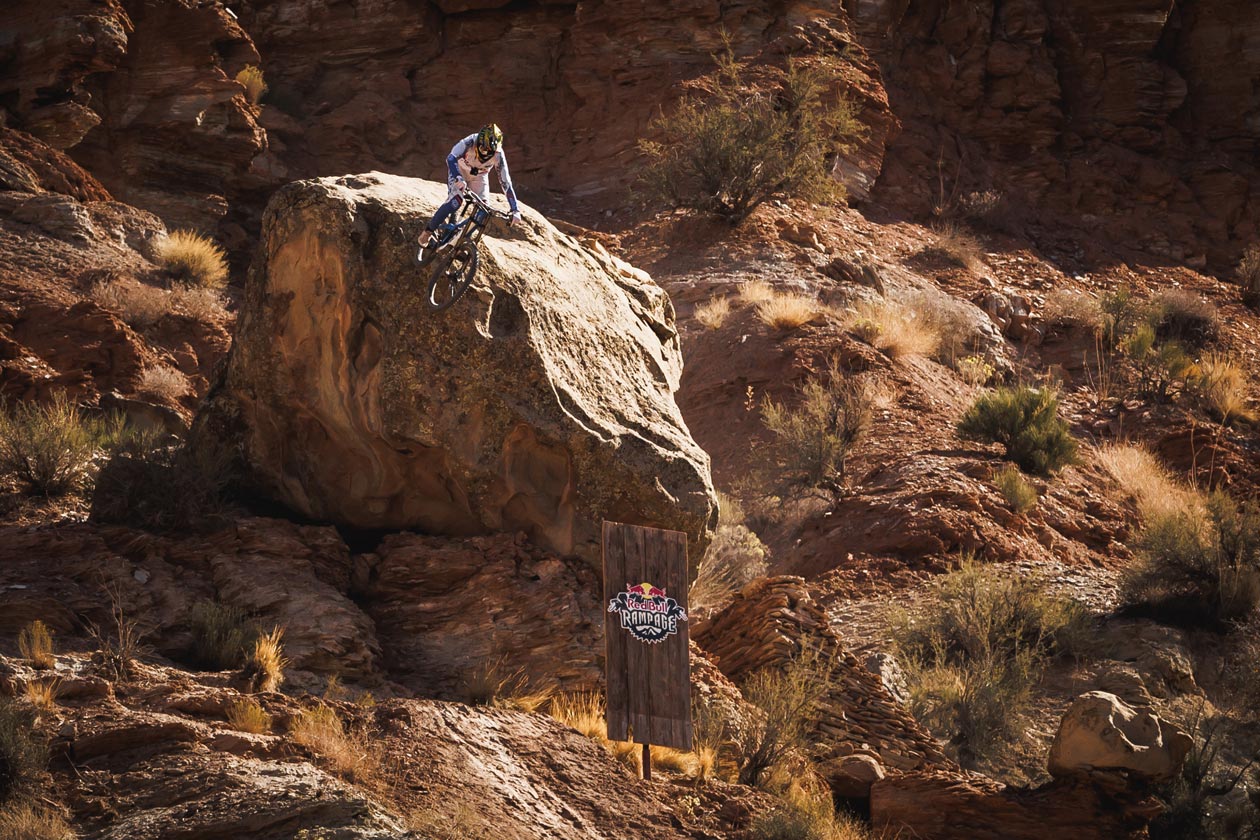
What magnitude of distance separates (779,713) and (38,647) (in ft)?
19.9

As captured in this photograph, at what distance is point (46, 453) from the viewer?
46.4 feet

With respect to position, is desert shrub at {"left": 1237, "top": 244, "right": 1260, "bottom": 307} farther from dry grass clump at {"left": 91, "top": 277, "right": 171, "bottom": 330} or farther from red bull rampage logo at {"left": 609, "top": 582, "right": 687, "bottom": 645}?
red bull rampage logo at {"left": 609, "top": 582, "right": 687, "bottom": 645}

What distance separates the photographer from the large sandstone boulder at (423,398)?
13.6 metres

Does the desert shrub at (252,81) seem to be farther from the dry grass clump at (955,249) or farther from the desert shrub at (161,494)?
the desert shrub at (161,494)

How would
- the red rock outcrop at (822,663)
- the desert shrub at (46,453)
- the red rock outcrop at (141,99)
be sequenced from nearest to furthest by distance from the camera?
the red rock outcrop at (822,663)
the desert shrub at (46,453)
the red rock outcrop at (141,99)

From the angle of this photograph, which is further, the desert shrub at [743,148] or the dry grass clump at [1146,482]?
the desert shrub at [743,148]

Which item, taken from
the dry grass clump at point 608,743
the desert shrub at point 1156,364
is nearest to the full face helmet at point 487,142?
the dry grass clump at point 608,743

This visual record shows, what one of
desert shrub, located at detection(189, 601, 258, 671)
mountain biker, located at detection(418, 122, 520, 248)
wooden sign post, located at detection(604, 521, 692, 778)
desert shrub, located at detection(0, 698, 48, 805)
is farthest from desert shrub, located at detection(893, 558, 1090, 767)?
desert shrub, located at detection(0, 698, 48, 805)

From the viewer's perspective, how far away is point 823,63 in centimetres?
3031

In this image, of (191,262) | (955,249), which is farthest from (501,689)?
(955,249)

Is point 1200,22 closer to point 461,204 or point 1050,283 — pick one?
point 1050,283

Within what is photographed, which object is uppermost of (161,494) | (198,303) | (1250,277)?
(1250,277)

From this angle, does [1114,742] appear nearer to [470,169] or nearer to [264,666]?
[264,666]

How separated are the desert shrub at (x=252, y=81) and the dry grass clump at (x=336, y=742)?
20.0 metres
